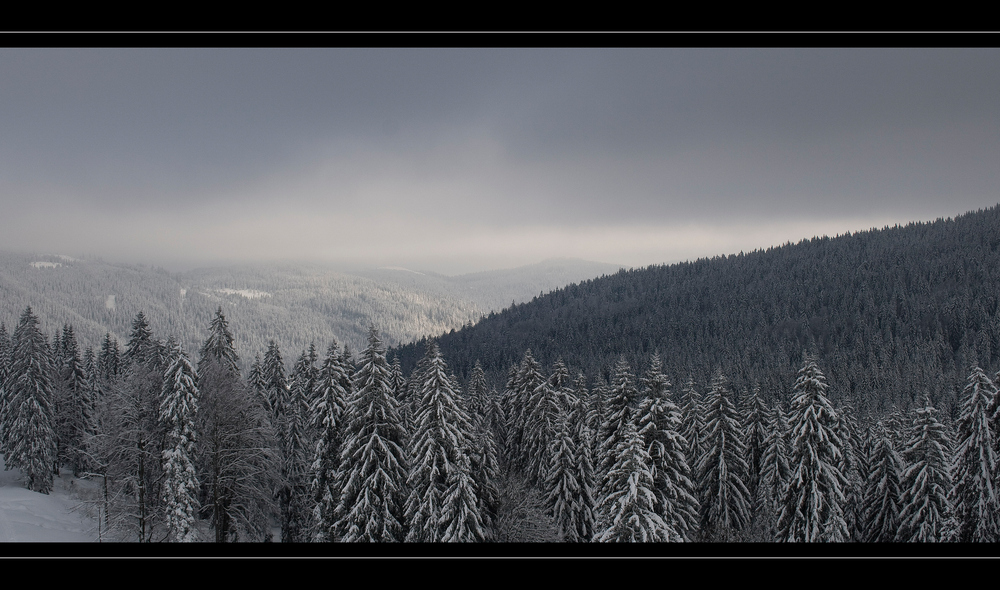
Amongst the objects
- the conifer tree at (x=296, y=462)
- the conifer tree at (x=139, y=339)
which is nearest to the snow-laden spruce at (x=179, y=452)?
the conifer tree at (x=296, y=462)

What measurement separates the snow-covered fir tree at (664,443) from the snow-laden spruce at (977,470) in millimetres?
12052

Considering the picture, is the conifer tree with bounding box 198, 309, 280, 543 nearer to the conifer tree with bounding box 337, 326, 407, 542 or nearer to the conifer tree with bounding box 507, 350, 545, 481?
the conifer tree with bounding box 337, 326, 407, 542

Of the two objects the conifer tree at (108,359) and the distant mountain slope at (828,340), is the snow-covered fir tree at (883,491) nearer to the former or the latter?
the conifer tree at (108,359)

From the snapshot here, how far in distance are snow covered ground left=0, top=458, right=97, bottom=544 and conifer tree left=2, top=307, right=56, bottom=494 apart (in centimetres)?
350

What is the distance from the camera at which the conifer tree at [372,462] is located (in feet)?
74.8

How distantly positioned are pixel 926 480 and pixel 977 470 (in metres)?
4.84

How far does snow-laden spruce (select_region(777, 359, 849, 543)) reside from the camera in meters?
23.0

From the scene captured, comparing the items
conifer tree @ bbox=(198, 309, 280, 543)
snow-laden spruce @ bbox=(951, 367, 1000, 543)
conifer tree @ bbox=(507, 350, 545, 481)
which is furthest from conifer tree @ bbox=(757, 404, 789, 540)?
conifer tree @ bbox=(198, 309, 280, 543)

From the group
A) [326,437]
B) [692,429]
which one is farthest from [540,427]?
[326,437]

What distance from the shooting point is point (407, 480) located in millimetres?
22891
